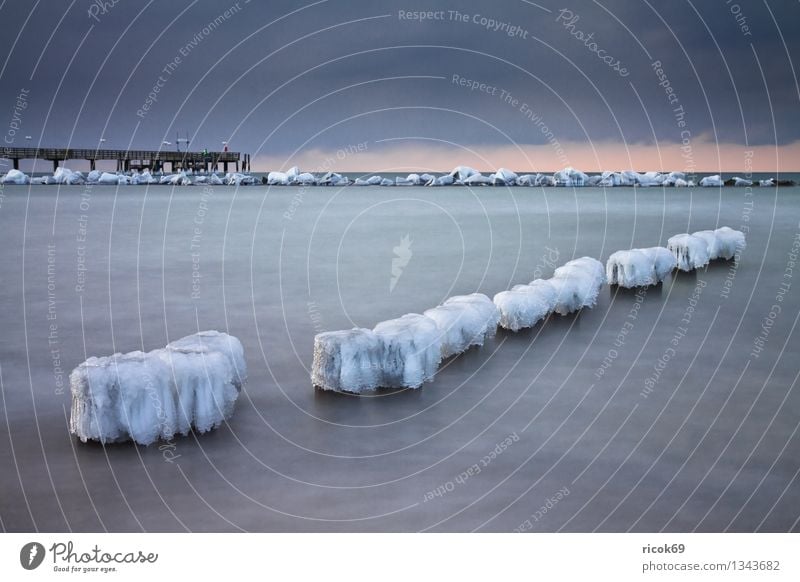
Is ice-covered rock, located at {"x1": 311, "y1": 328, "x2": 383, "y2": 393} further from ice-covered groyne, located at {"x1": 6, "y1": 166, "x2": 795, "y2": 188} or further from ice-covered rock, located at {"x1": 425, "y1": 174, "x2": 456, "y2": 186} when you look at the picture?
ice-covered rock, located at {"x1": 425, "y1": 174, "x2": 456, "y2": 186}

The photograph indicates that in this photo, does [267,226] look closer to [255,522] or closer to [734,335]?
[734,335]

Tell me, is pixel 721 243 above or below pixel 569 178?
below

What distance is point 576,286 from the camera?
9.23 meters

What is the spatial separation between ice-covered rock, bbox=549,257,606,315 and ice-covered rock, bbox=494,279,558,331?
1.20 ft

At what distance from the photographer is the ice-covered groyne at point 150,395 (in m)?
4.96

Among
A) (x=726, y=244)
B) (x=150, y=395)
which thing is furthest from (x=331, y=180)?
(x=150, y=395)

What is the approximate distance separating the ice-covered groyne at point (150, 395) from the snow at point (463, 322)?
225 cm

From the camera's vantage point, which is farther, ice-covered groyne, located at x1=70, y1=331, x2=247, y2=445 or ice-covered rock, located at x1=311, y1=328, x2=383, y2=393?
ice-covered rock, located at x1=311, y1=328, x2=383, y2=393

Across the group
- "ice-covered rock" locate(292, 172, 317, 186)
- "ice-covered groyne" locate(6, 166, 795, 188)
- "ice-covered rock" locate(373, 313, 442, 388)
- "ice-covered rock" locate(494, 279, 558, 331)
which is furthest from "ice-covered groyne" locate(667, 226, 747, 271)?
"ice-covered rock" locate(292, 172, 317, 186)

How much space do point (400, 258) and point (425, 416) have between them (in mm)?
8596

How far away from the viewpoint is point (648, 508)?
4477 mm

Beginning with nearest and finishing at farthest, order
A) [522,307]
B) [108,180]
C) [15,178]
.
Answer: [522,307], [15,178], [108,180]

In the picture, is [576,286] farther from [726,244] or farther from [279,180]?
[279,180]
